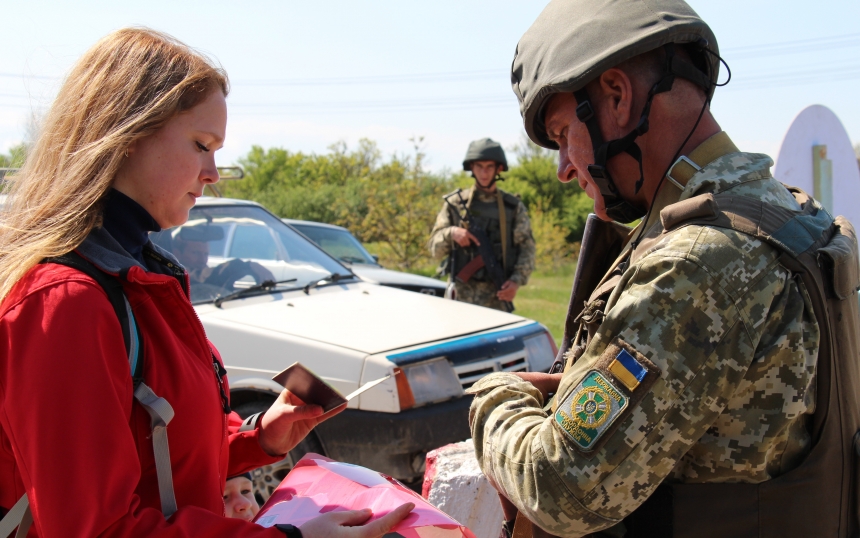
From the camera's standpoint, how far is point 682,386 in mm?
1323

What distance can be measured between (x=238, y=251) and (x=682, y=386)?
11.9 feet

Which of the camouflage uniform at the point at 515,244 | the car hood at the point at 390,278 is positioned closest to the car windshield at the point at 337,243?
the car hood at the point at 390,278

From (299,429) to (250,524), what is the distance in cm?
57

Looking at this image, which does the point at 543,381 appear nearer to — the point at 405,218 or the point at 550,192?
the point at 405,218

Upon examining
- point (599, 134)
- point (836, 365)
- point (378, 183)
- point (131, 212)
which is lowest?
point (378, 183)

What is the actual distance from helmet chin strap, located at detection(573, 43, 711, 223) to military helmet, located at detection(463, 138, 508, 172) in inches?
207

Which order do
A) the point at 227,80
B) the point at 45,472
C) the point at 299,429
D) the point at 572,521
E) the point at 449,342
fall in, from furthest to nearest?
the point at 449,342
the point at 299,429
the point at 227,80
the point at 572,521
the point at 45,472

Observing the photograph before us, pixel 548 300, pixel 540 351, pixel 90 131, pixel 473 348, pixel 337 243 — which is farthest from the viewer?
pixel 548 300

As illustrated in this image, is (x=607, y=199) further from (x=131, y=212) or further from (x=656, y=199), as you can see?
(x=131, y=212)

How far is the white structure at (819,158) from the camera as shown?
428cm

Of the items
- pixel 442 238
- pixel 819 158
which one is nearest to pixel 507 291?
pixel 442 238

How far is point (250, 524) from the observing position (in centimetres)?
140

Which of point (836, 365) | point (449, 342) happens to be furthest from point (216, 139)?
point (449, 342)

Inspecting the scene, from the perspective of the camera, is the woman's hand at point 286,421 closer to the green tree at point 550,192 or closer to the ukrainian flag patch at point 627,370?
the ukrainian flag patch at point 627,370
